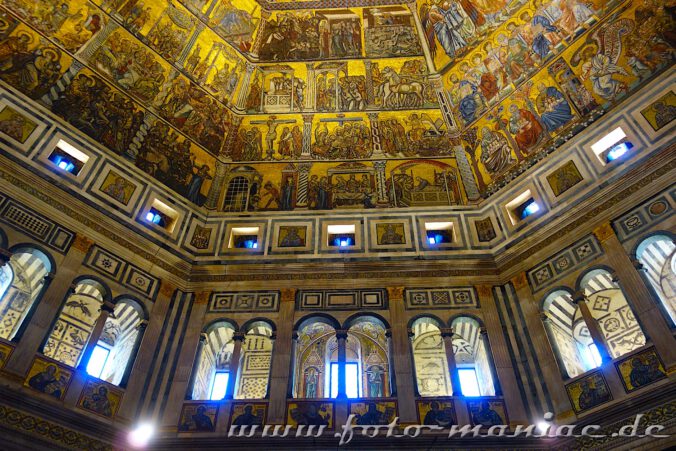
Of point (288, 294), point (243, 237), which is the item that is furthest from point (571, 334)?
point (243, 237)

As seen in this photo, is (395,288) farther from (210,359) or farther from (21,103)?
(21,103)

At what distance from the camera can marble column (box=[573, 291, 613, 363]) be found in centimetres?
1223

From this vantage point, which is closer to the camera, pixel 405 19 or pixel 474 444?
pixel 474 444

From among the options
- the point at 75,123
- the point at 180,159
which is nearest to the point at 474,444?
the point at 180,159

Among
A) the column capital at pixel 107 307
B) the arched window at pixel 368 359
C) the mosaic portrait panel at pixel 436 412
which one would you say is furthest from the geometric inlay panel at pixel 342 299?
the column capital at pixel 107 307

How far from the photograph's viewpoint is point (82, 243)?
46.0ft

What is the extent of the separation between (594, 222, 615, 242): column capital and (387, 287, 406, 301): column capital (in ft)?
18.5

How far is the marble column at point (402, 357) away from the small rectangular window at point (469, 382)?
104 inches

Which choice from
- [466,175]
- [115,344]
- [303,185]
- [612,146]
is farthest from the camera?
[303,185]

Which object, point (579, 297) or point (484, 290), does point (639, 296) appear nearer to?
point (579, 297)

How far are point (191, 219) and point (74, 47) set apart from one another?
21.6 feet

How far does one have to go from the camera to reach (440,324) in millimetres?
14945

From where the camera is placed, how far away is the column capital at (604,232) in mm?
13523

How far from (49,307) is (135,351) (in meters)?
2.49
